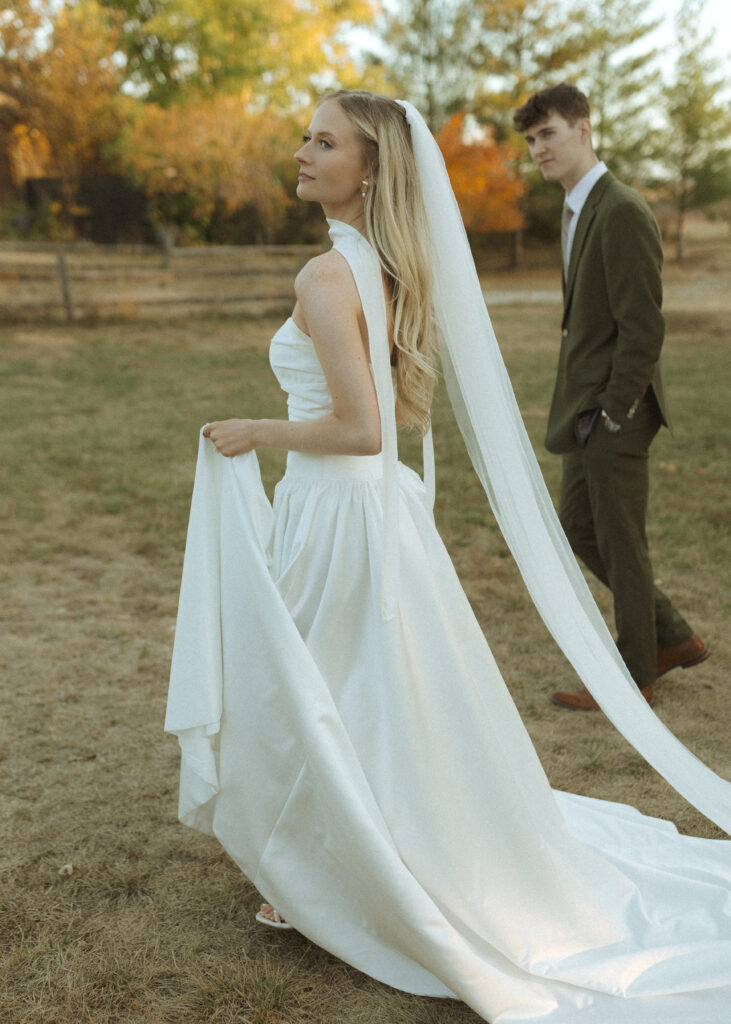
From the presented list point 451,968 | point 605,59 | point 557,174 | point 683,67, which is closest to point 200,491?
point 451,968

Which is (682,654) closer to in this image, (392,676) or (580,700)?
(580,700)

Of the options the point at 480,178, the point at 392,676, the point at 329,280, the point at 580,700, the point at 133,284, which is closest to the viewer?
the point at 329,280

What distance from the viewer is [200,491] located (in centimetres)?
251

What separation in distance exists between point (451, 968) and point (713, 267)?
97.7 ft

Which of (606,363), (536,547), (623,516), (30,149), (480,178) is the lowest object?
(623,516)

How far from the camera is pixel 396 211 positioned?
2297mm

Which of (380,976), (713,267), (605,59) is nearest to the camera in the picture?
(380,976)

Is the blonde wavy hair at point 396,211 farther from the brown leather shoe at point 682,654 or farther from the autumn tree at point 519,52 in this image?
the autumn tree at point 519,52

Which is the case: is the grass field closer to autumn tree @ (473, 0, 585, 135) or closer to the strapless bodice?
the strapless bodice

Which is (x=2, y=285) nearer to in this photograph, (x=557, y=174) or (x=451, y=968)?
(x=557, y=174)

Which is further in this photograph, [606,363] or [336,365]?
[606,363]

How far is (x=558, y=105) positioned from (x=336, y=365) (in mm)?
1976

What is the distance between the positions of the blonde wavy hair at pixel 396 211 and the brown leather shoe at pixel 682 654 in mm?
2351

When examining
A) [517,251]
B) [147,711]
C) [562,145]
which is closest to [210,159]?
[517,251]
